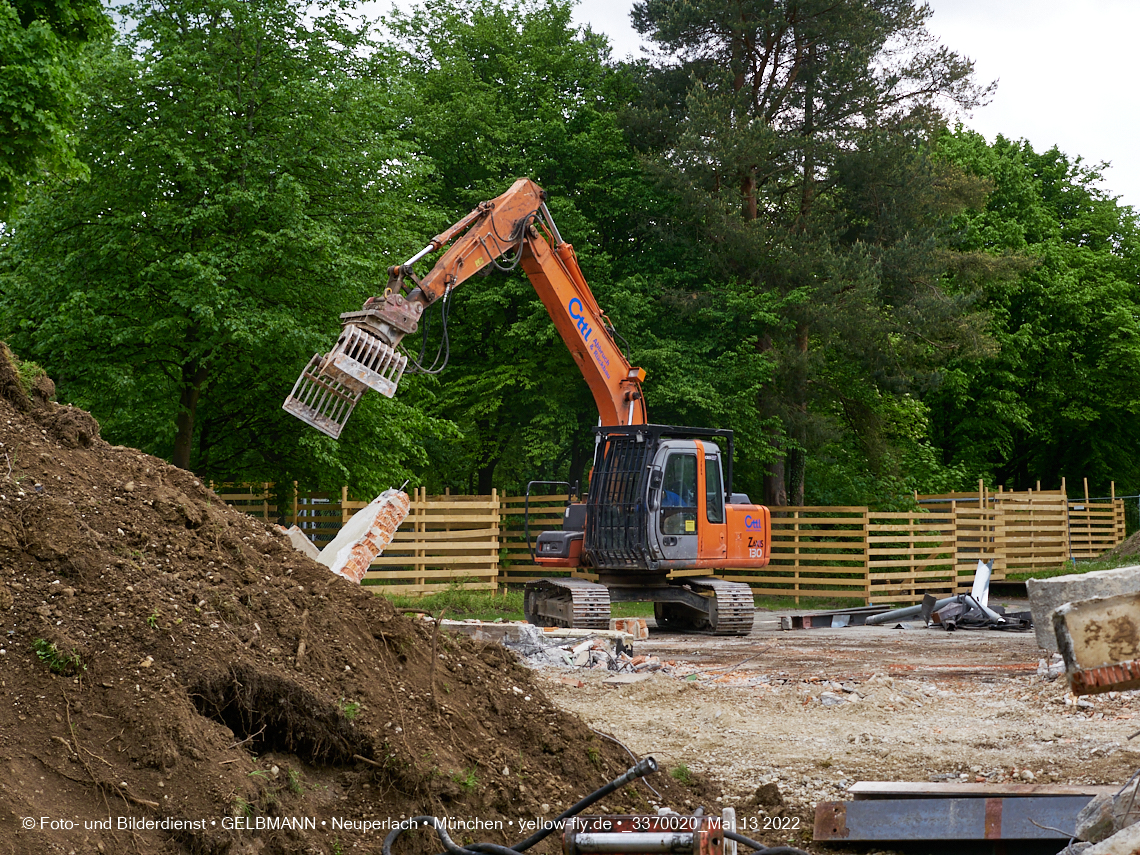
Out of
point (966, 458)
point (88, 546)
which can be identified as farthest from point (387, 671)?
point (966, 458)

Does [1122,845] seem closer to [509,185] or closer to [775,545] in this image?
[775,545]

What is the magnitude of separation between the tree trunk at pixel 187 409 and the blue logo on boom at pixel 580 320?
637cm

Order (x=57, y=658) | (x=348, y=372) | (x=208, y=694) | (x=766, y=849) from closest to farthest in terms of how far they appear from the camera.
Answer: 1. (x=766, y=849)
2. (x=57, y=658)
3. (x=208, y=694)
4. (x=348, y=372)

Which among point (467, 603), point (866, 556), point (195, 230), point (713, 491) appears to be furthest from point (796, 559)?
point (195, 230)

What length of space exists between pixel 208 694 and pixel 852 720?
18.0 feet

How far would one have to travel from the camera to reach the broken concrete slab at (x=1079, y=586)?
4.22 metres

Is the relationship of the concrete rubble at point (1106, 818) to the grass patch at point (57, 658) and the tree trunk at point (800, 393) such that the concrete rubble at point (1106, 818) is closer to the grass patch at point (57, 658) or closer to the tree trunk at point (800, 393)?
the grass patch at point (57, 658)

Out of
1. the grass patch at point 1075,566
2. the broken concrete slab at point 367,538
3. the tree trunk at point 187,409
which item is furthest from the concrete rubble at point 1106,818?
the grass patch at point 1075,566

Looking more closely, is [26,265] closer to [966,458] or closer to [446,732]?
[446,732]

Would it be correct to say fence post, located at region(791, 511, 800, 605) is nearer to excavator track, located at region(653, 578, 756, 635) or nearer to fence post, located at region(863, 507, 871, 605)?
fence post, located at region(863, 507, 871, 605)

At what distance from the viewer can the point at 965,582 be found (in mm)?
23516

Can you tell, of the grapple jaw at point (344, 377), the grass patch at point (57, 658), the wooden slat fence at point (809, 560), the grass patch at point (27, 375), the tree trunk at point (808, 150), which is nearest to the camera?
the grass patch at point (57, 658)

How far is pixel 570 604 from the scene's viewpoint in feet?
45.6

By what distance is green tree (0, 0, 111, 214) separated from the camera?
13.1 m
